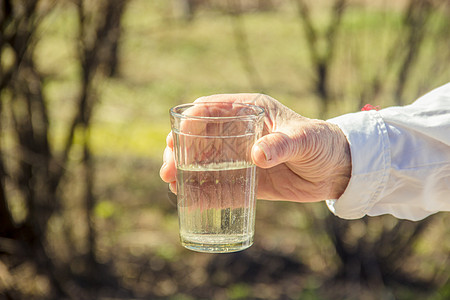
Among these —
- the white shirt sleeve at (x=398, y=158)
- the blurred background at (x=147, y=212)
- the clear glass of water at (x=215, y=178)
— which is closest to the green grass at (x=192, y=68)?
the blurred background at (x=147, y=212)

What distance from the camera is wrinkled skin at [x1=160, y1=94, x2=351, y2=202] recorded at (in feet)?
5.23

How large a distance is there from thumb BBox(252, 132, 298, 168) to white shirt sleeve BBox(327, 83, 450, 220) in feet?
0.93

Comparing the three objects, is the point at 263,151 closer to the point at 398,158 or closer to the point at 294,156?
the point at 294,156

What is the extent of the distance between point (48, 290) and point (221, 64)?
5923 millimetres

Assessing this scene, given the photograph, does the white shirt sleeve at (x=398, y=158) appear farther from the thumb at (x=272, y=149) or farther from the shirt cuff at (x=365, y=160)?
the thumb at (x=272, y=149)

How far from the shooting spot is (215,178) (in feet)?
4.85

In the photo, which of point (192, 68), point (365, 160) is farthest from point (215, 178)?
point (192, 68)

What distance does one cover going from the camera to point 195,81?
8555mm

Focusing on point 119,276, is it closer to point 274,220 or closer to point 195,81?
point 274,220

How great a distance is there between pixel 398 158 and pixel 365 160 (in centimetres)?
12

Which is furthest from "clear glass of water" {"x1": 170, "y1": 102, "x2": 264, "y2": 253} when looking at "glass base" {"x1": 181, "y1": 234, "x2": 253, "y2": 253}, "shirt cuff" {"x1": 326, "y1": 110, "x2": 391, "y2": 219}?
"shirt cuff" {"x1": 326, "y1": 110, "x2": 391, "y2": 219}

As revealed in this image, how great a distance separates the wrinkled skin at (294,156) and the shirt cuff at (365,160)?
0.04 meters

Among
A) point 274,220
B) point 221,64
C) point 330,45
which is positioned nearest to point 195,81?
point 221,64

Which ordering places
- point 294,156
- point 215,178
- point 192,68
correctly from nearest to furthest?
point 215,178 < point 294,156 < point 192,68
